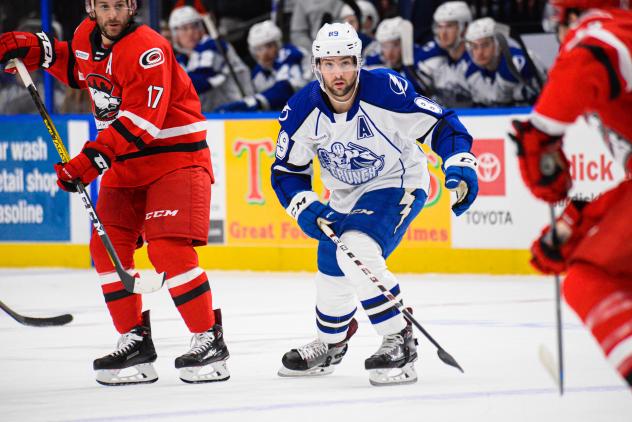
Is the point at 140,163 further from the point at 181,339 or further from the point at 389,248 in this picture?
the point at 181,339

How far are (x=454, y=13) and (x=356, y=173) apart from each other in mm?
3834

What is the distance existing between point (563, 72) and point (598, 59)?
2.9 inches

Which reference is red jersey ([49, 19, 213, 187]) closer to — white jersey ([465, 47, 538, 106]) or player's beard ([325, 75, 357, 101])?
player's beard ([325, 75, 357, 101])

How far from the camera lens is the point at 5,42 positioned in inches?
184

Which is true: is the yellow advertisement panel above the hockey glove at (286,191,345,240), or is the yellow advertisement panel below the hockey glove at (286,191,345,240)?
below

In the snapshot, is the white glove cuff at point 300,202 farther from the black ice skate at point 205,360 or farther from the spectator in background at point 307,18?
the spectator in background at point 307,18

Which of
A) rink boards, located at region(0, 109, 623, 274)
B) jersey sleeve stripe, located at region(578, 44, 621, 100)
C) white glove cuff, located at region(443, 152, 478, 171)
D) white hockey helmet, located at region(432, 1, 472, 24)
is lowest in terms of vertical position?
rink boards, located at region(0, 109, 623, 274)

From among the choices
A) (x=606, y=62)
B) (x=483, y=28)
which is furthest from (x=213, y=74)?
(x=606, y=62)

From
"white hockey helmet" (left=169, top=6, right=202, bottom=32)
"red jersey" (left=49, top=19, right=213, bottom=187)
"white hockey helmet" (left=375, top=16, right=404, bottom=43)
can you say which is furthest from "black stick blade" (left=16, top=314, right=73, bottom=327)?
"white hockey helmet" (left=169, top=6, right=202, bottom=32)

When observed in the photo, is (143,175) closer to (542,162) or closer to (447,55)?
(542,162)

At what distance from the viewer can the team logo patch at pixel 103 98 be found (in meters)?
4.43

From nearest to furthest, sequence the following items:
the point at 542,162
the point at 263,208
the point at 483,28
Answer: the point at 542,162, the point at 483,28, the point at 263,208

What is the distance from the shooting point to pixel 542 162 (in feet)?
8.99

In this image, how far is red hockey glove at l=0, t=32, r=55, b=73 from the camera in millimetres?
4660
